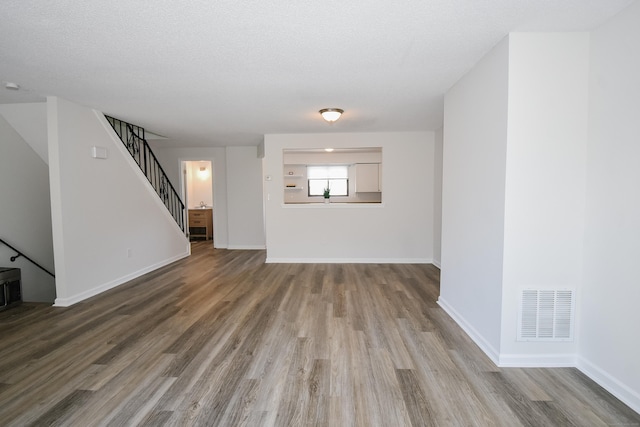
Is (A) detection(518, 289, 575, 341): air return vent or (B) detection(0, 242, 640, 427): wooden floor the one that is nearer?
(B) detection(0, 242, 640, 427): wooden floor

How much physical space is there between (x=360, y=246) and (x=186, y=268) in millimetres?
3241

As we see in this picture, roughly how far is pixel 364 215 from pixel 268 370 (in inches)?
154

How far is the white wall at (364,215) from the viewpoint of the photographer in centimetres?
563

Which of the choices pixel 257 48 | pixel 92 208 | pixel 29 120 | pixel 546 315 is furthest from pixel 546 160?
pixel 29 120

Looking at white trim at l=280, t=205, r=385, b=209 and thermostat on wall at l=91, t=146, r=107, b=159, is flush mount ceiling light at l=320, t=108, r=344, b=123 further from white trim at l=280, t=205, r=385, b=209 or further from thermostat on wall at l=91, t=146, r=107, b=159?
thermostat on wall at l=91, t=146, r=107, b=159

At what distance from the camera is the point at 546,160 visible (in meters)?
2.18

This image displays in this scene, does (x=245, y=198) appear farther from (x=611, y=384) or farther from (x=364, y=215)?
(x=611, y=384)

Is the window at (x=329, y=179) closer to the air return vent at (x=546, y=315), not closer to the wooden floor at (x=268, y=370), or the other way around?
the wooden floor at (x=268, y=370)

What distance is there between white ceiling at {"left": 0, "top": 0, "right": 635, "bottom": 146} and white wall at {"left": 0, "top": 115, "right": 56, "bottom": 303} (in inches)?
29.8

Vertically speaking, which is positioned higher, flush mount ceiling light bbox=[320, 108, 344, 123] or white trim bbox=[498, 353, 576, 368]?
flush mount ceiling light bbox=[320, 108, 344, 123]

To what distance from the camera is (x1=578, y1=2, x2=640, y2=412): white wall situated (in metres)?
1.82

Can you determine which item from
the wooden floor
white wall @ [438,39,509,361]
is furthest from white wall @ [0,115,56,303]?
white wall @ [438,39,509,361]

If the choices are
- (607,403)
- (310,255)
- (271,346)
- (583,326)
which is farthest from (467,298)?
(310,255)

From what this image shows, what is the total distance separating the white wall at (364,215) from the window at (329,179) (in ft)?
10.2
